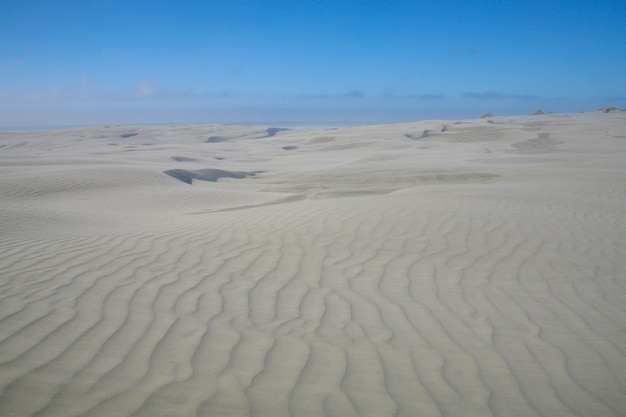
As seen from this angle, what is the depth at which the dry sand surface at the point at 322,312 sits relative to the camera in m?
2.64

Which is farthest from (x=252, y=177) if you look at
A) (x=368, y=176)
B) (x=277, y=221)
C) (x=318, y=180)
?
(x=277, y=221)

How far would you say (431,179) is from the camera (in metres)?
16.4

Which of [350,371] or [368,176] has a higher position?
[350,371]

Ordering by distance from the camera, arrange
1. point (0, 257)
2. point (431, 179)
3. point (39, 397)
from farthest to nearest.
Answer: point (431, 179)
point (0, 257)
point (39, 397)

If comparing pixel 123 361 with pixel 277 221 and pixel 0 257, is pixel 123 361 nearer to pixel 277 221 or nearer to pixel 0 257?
pixel 0 257

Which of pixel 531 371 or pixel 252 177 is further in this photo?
pixel 252 177

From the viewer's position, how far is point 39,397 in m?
2.47

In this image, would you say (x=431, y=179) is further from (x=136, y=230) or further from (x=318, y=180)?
(x=136, y=230)

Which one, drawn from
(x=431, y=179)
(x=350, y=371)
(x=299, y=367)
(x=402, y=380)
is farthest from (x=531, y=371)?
(x=431, y=179)

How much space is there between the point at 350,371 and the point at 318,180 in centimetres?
1472

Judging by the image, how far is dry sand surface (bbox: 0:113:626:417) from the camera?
2.64 metres

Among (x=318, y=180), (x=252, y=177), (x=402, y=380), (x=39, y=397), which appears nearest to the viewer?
(x=39, y=397)

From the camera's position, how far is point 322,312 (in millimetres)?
3879

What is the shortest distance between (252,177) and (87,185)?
24.0ft
